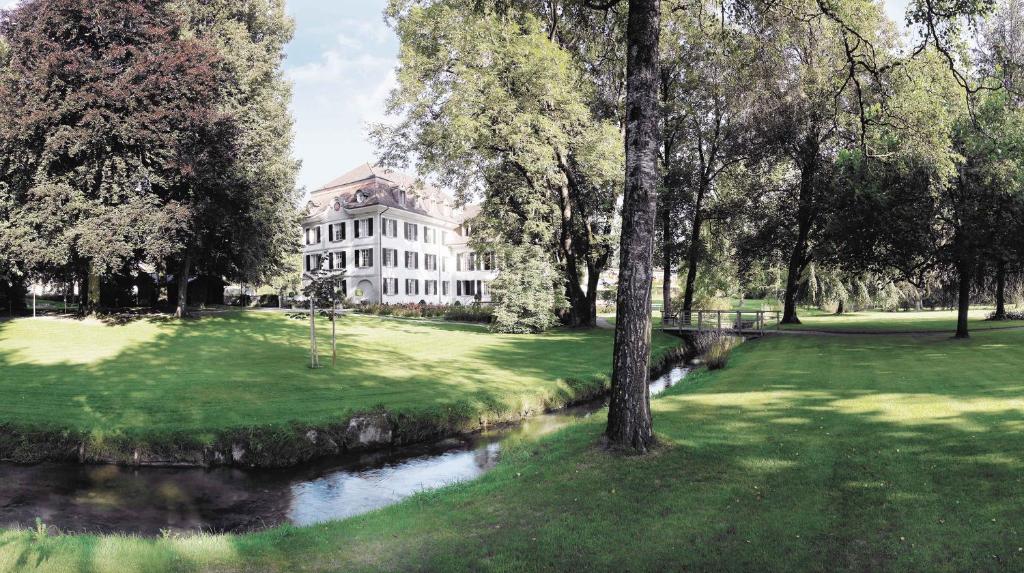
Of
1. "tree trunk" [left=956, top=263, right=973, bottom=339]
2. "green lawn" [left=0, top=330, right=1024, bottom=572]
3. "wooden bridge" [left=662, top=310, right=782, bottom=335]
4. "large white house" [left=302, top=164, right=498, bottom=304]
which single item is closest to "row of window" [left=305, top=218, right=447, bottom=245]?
"large white house" [left=302, top=164, right=498, bottom=304]

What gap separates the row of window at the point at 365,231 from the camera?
48438mm

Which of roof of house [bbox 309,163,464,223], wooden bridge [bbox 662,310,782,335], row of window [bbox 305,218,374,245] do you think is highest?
roof of house [bbox 309,163,464,223]

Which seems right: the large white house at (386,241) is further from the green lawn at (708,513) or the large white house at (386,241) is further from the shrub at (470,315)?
the green lawn at (708,513)

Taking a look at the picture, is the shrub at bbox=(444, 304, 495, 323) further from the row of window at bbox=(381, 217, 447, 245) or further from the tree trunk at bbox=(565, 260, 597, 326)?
the row of window at bbox=(381, 217, 447, 245)

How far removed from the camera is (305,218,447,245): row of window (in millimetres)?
48438

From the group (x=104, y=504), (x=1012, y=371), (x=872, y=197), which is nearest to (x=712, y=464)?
(x=104, y=504)

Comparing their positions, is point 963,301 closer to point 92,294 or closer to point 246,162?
point 246,162

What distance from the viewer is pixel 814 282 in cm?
3984

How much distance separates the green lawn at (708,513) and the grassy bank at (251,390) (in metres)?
4.32

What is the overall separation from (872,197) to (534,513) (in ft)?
68.4

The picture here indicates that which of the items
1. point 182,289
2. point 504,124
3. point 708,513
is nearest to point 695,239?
point 504,124

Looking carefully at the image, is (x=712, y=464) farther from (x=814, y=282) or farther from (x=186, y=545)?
(x=814, y=282)

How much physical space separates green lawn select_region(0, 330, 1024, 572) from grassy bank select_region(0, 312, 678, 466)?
4322mm

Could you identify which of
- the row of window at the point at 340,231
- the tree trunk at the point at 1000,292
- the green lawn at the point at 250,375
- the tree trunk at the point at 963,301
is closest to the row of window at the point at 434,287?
the row of window at the point at 340,231
